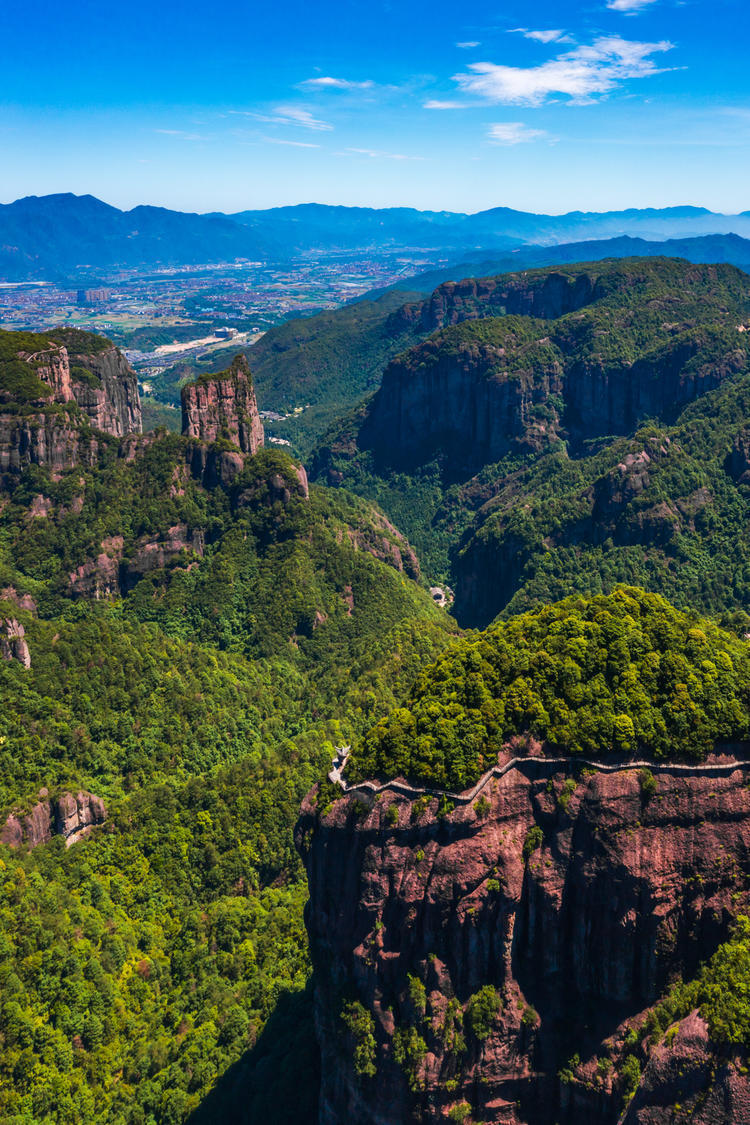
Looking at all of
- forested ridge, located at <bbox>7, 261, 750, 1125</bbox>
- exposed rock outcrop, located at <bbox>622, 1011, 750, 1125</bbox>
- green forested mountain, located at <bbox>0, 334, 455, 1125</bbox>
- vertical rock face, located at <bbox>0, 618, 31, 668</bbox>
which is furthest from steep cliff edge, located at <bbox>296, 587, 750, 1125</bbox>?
vertical rock face, located at <bbox>0, 618, 31, 668</bbox>

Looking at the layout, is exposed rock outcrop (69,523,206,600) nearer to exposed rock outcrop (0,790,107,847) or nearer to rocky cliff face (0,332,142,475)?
rocky cliff face (0,332,142,475)

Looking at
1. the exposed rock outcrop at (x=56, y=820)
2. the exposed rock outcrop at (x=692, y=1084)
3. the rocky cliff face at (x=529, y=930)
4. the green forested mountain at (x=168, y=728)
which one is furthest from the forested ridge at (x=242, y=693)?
the rocky cliff face at (x=529, y=930)

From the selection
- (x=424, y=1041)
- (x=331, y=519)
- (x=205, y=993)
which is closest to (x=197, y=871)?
(x=205, y=993)

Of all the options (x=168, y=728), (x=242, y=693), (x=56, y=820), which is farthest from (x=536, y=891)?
(x=242, y=693)

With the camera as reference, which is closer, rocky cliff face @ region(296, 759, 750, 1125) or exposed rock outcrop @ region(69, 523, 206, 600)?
rocky cliff face @ region(296, 759, 750, 1125)

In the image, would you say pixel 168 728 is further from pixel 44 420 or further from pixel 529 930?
pixel 44 420

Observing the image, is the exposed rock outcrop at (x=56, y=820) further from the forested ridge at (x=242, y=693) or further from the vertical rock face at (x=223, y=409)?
the vertical rock face at (x=223, y=409)

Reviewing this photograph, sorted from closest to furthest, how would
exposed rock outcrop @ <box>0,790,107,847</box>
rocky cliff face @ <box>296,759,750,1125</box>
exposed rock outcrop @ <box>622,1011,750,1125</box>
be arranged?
exposed rock outcrop @ <box>622,1011,750,1125</box> → rocky cliff face @ <box>296,759,750,1125</box> → exposed rock outcrop @ <box>0,790,107,847</box>
